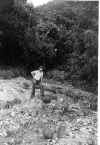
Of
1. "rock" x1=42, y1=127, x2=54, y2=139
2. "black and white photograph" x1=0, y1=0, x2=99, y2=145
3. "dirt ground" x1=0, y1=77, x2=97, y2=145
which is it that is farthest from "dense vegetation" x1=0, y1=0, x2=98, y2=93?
"rock" x1=42, y1=127, x2=54, y2=139

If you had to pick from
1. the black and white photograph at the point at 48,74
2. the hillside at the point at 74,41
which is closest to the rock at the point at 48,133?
the black and white photograph at the point at 48,74

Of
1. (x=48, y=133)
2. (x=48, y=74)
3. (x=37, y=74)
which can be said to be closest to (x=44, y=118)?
(x=48, y=133)

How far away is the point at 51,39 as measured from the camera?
18.9 metres

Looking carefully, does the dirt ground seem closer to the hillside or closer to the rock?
the rock

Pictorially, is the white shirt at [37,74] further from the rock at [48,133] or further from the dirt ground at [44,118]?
the rock at [48,133]

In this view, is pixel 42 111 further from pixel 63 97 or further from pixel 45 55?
pixel 45 55

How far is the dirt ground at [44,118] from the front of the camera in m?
8.48

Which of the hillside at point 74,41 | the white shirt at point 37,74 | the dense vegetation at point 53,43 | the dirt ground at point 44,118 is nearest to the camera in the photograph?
the dirt ground at point 44,118

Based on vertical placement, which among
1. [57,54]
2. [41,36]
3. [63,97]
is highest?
[41,36]

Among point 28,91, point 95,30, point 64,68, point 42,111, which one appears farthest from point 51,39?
point 42,111

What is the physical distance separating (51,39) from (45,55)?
1548 millimetres

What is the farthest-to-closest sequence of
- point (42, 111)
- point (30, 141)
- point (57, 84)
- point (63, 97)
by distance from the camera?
1. point (57, 84)
2. point (63, 97)
3. point (42, 111)
4. point (30, 141)

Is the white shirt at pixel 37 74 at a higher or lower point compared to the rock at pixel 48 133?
higher

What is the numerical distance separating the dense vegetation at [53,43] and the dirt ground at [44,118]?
316cm
